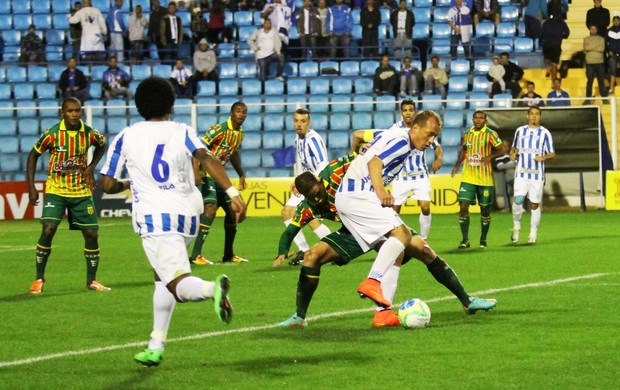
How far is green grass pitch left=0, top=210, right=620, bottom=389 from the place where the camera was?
8.34 m

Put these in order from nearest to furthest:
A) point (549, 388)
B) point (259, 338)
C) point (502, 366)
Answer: point (549, 388), point (502, 366), point (259, 338)

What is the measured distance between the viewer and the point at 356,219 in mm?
10477

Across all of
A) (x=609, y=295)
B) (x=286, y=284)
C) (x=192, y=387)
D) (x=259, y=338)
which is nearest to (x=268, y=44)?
(x=286, y=284)

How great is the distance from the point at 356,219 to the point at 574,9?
80.9 feet

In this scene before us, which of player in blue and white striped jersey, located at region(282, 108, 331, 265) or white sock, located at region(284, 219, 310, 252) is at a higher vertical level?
player in blue and white striped jersey, located at region(282, 108, 331, 265)

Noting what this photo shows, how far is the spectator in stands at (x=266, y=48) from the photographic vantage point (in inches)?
1205

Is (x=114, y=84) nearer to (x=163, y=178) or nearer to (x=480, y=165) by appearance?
(x=480, y=165)

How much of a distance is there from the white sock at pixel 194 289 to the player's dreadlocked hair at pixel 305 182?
123 inches

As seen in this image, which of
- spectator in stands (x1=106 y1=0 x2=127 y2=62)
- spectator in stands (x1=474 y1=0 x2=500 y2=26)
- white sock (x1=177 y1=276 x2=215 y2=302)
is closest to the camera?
white sock (x1=177 y1=276 x2=215 y2=302)

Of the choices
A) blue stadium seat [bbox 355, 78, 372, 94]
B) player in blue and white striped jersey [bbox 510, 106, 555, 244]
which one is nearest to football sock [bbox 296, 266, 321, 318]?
player in blue and white striped jersey [bbox 510, 106, 555, 244]

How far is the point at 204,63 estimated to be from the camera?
30.9m

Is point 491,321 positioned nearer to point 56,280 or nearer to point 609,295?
point 609,295

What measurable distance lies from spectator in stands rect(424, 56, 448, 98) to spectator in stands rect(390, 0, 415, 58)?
1303mm

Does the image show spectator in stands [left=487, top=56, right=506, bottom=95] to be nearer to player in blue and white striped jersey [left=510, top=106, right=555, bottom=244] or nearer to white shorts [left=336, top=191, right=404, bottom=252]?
player in blue and white striped jersey [left=510, top=106, right=555, bottom=244]
